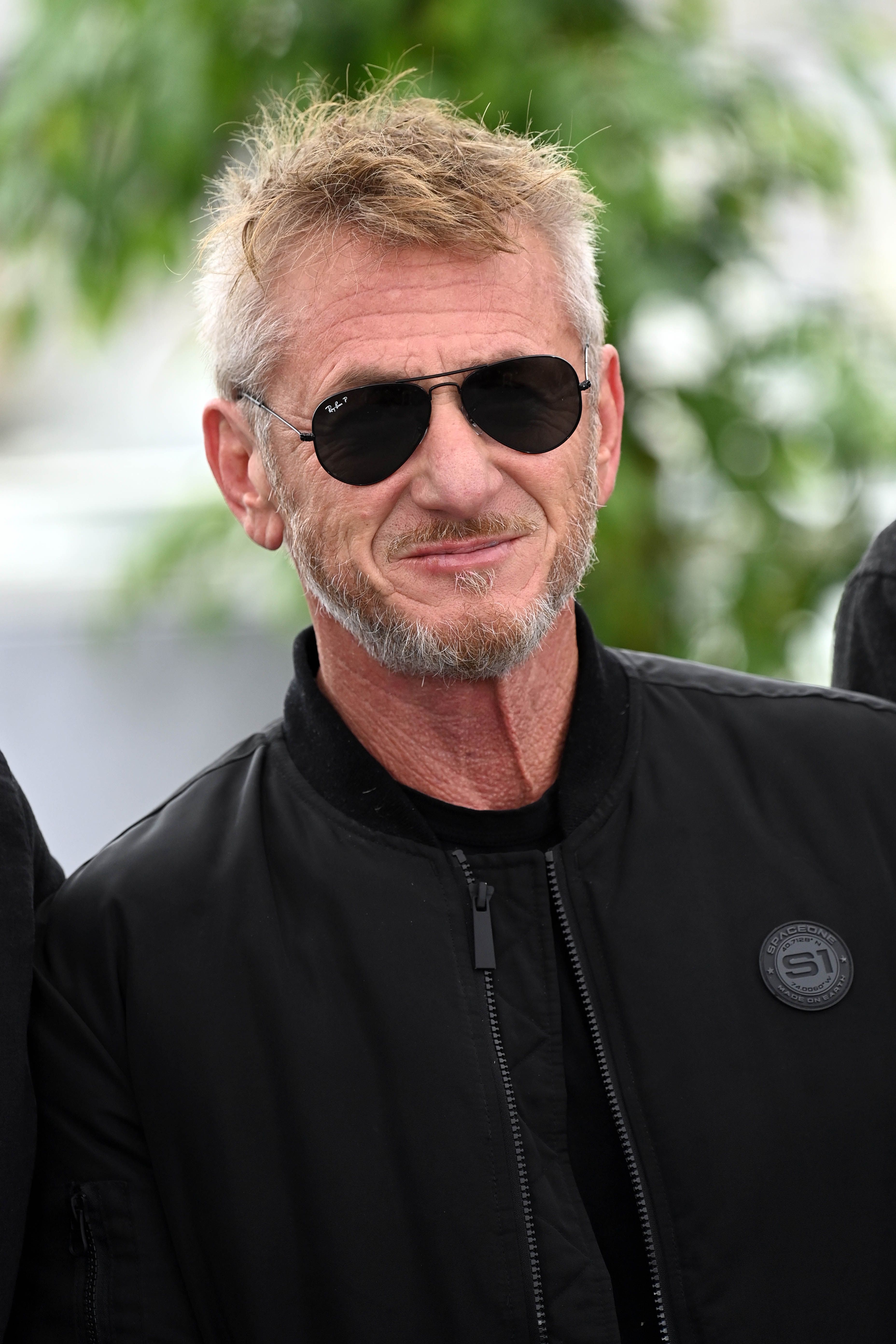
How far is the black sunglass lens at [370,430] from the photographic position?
157 centimetres

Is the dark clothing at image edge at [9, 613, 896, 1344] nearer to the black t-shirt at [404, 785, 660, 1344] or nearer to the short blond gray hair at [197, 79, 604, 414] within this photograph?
the black t-shirt at [404, 785, 660, 1344]

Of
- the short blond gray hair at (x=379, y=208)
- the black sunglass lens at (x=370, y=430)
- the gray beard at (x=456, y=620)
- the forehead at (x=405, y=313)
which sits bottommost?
the gray beard at (x=456, y=620)

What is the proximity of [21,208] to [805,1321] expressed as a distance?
2456 mm

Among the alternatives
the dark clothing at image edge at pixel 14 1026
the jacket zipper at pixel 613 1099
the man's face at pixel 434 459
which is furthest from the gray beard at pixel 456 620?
the dark clothing at image edge at pixel 14 1026

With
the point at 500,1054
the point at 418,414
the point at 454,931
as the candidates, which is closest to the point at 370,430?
the point at 418,414

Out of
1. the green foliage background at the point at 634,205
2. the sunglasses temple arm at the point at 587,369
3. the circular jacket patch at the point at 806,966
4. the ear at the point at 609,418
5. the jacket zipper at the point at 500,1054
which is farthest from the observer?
the green foliage background at the point at 634,205

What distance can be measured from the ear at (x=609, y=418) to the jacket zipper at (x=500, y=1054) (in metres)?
0.51

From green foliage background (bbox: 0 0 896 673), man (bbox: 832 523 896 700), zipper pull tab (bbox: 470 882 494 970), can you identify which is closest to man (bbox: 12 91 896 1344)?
zipper pull tab (bbox: 470 882 494 970)

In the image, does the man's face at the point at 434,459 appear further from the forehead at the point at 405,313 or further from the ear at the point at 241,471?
the ear at the point at 241,471

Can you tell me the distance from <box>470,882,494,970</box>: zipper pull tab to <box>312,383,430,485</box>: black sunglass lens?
44 centimetres

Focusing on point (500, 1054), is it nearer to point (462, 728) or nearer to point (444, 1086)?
point (444, 1086)

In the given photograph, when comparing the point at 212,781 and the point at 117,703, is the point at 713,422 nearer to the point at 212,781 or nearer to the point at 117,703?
the point at 212,781

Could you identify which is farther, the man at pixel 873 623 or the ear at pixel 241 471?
the man at pixel 873 623

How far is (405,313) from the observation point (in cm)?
158
